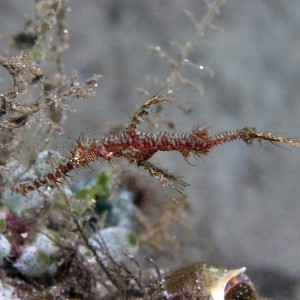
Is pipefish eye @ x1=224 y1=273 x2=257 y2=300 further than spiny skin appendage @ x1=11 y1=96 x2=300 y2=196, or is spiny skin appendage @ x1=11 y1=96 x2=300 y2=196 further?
pipefish eye @ x1=224 y1=273 x2=257 y2=300

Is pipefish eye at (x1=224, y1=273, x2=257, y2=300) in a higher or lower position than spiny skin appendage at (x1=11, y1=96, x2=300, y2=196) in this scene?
lower

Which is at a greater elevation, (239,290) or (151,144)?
(151,144)

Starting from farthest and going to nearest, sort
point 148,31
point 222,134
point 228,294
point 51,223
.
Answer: point 148,31 → point 51,223 → point 228,294 → point 222,134

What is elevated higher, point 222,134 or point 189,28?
point 189,28

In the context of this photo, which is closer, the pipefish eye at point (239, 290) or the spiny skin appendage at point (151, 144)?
the spiny skin appendage at point (151, 144)

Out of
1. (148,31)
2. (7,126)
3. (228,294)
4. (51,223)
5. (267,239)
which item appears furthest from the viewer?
(148,31)

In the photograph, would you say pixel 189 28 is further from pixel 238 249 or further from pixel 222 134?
pixel 222 134

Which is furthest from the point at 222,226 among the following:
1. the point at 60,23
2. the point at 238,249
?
the point at 60,23

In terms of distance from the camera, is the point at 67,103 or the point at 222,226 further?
the point at 222,226

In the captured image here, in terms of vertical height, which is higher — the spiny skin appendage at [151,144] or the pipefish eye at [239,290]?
the spiny skin appendage at [151,144]


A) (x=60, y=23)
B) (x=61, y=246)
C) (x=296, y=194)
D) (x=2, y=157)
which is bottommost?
(x=61, y=246)

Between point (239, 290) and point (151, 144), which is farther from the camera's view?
point (239, 290)
